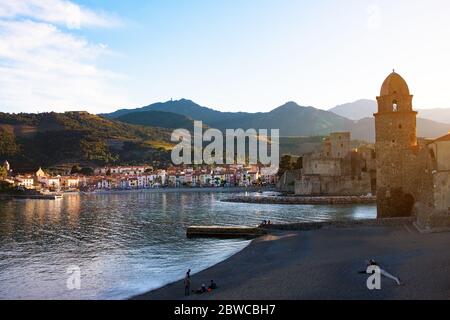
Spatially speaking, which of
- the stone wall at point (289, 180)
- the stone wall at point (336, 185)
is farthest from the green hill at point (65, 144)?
the stone wall at point (336, 185)

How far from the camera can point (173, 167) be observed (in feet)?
421

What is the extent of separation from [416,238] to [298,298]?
28.7ft

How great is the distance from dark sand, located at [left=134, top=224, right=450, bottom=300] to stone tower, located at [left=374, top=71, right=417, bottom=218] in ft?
9.33

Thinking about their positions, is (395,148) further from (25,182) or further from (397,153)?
(25,182)

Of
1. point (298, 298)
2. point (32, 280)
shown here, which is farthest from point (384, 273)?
point (32, 280)

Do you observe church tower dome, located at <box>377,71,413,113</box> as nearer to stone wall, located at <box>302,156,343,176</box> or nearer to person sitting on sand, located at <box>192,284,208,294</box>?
person sitting on sand, located at <box>192,284,208,294</box>

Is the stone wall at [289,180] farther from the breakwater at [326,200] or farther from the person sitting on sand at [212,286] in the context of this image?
the person sitting on sand at [212,286]

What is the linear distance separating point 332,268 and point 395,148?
12.1 metres

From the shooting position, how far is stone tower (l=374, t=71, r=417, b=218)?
1028 inches

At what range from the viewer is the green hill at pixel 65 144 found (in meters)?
128

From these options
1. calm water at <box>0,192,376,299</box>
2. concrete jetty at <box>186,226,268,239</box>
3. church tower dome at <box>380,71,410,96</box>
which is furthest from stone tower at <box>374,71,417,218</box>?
calm water at <box>0,192,376,299</box>

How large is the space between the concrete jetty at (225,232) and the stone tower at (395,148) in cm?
683

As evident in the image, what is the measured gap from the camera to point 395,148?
1040 inches
